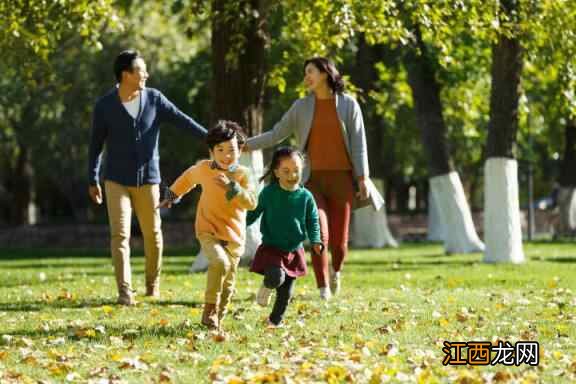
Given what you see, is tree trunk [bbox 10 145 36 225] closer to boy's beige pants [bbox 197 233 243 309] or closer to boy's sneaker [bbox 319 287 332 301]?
boy's sneaker [bbox 319 287 332 301]

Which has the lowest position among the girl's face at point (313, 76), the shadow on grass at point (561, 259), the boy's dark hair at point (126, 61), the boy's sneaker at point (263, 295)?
the shadow on grass at point (561, 259)

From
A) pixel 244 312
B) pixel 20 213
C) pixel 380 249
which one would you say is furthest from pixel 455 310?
pixel 20 213

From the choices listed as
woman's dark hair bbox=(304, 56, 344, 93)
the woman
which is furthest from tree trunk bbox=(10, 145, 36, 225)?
woman's dark hair bbox=(304, 56, 344, 93)

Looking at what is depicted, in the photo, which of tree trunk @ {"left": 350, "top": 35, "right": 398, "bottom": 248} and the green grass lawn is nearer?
the green grass lawn

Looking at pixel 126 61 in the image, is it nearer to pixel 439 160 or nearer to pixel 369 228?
pixel 439 160

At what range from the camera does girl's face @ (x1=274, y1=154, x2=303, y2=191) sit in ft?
30.1

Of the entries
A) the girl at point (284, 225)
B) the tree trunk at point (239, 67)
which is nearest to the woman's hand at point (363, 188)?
the girl at point (284, 225)

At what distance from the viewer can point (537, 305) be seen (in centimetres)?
1117

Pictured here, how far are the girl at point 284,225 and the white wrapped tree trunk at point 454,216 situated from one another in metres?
13.7

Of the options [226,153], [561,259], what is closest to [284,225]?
[226,153]

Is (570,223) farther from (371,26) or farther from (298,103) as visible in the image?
(298,103)

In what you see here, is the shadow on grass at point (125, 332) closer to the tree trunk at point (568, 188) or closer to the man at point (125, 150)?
the man at point (125, 150)

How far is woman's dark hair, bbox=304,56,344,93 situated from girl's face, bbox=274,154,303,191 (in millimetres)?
1912

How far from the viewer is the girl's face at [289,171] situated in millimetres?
9164
